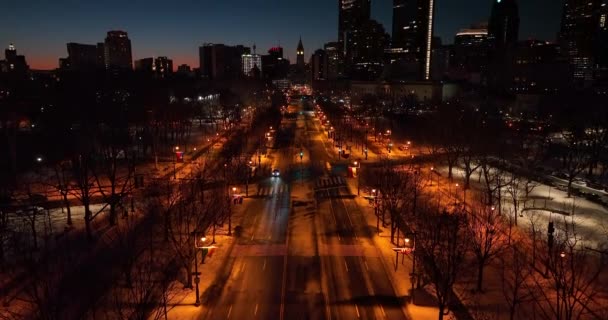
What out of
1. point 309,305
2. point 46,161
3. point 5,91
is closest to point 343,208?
point 309,305

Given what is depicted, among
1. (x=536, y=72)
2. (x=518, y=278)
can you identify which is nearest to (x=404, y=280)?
(x=518, y=278)

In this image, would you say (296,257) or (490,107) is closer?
(296,257)

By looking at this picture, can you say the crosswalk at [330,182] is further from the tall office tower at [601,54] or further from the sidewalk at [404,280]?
the tall office tower at [601,54]

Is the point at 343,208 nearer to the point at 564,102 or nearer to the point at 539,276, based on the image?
the point at 539,276

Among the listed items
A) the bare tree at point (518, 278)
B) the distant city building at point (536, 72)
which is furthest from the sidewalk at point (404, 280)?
the distant city building at point (536, 72)

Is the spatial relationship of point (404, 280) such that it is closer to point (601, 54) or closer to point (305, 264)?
point (305, 264)

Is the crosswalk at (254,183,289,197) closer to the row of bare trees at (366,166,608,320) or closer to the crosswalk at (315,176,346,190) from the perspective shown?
the crosswalk at (315,176,346,190)
